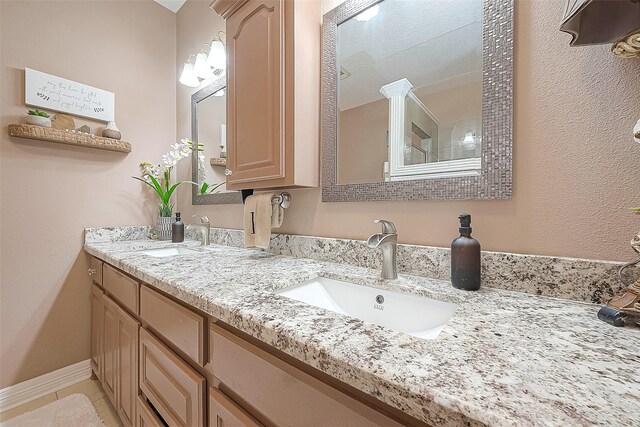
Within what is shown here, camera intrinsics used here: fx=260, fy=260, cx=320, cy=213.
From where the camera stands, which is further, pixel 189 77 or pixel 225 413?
pixel 189 77

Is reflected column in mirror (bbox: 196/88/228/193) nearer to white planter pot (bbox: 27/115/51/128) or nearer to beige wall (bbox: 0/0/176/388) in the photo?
beige wall (bbox: 0/0/176/388)

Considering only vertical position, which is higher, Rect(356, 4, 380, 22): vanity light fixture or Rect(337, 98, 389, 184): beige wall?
Rect(356, 4, 380, 22): vanity light fixture

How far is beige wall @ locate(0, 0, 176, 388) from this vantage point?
1.35m

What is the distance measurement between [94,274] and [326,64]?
1.69m

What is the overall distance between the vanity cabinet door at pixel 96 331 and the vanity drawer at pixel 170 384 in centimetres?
69

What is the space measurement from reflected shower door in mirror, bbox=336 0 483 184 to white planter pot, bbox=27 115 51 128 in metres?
1.59

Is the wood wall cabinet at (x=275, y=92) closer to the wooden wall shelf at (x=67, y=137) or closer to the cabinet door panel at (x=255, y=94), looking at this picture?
the cabinet door panel at (x=255, y=94)

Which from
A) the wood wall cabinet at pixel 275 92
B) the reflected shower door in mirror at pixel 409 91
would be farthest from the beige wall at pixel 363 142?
the wood wall cabinet at pixel 275 92

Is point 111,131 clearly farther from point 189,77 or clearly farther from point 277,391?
point 277,391

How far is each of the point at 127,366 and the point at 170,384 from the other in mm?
446

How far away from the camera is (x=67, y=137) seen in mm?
1458

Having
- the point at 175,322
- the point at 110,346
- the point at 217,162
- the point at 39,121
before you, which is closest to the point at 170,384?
the point at 175,322

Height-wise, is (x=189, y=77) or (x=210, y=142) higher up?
(x=189, y=77)

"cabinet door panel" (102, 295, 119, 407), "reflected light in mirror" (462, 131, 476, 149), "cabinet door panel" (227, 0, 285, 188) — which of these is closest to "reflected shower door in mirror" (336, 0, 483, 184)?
"reflected light in mirror" (462, 131, 476, 149)
